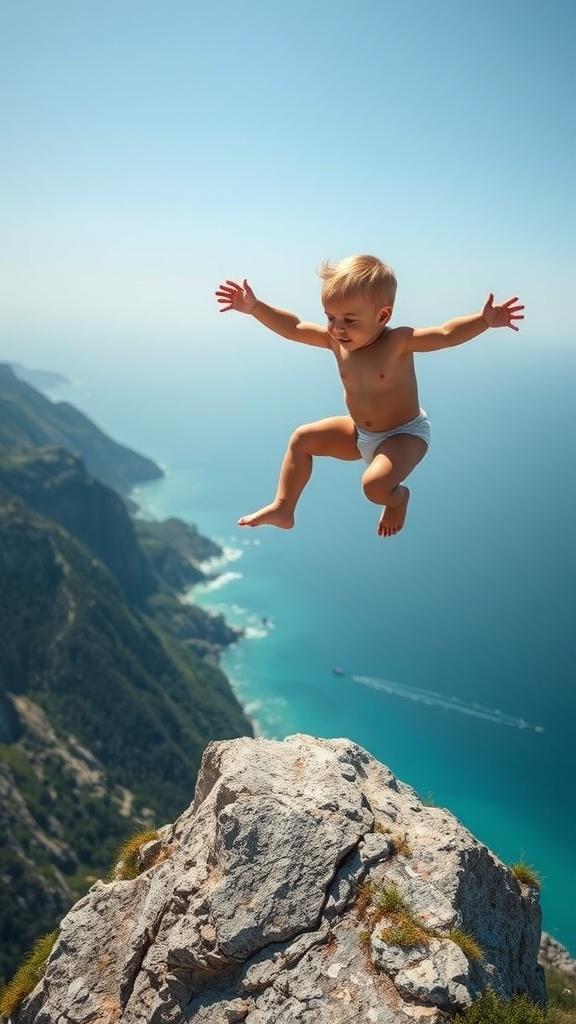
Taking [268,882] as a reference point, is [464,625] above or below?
above

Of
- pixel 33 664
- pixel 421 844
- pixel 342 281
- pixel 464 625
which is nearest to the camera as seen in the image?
pixel 342 281

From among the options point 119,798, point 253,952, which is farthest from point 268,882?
point 119,798

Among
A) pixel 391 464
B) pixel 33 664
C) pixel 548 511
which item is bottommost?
pixel 391 464

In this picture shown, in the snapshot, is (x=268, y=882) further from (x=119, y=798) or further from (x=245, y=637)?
(x=245, y=637)

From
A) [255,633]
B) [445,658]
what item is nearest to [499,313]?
[445,658]

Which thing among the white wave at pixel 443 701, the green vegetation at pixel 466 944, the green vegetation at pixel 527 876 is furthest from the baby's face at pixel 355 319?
the white wave at pixel 443 701

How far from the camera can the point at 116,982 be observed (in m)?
7.18

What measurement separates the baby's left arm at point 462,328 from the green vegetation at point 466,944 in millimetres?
5126

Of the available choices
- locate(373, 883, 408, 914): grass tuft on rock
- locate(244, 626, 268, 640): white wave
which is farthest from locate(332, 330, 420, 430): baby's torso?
locate(244, 626, 268, 640): white wave

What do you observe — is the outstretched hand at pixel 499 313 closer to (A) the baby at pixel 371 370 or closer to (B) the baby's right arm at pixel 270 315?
(A) the baby at pixel 371 370

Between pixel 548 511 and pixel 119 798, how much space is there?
480 feet

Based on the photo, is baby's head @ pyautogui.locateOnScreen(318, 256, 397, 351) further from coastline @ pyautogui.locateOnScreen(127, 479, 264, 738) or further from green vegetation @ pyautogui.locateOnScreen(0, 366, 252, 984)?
coastline @ pyautogui.locateOnScreen(127, 479, 264, 738)

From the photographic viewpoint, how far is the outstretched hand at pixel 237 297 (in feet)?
22.6

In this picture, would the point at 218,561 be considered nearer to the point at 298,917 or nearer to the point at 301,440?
the point at 301,440
